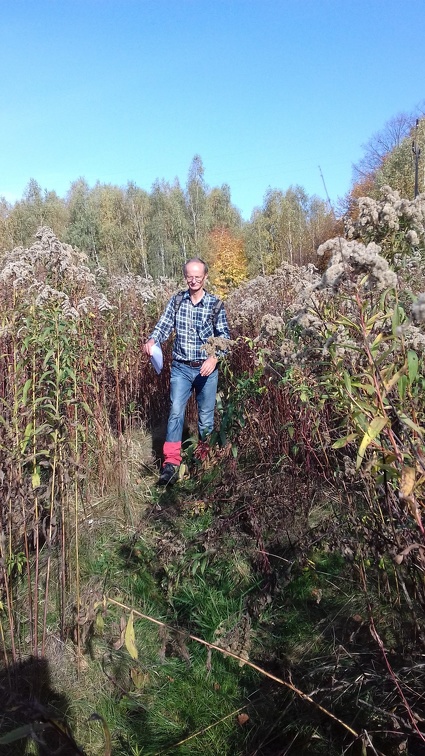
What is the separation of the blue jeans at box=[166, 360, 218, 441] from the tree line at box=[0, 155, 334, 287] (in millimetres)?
27901

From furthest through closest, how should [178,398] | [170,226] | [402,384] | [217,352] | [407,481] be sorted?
[170,226]
[178,398]
[217,352]
[402,384]
[407,481]

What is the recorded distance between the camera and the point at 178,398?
4.36 metres

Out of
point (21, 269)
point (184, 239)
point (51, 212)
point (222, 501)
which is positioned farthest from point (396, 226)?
point (51, 212)

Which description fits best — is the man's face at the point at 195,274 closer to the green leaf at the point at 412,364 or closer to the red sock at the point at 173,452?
the red sock at the point at 173,452

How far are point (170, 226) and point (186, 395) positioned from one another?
37386 mm

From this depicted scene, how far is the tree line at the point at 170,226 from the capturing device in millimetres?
35438

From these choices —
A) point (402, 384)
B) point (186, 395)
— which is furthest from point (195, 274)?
point (402, 384)

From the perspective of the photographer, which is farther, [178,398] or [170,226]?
[170,226]

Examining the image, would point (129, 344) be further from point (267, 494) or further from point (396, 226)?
point (396, 226)

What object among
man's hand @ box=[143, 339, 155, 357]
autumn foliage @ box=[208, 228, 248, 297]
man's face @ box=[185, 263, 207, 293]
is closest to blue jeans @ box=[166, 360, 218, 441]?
man's hand @ box=[143, 339, 155, 357]

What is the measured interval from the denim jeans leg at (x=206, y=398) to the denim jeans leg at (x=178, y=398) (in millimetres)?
106

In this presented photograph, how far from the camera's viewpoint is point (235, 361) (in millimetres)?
4832

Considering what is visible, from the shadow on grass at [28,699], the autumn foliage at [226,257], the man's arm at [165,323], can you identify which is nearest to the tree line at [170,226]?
the autumn foliage at [226,257]

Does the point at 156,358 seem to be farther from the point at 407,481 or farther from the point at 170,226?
the point at 170,226
